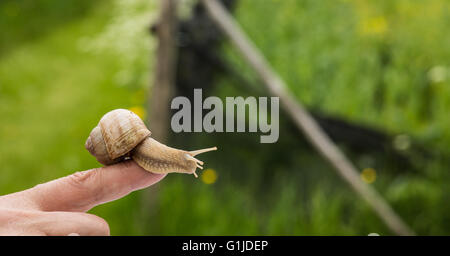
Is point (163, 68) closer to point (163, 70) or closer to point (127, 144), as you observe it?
point (163, 70)

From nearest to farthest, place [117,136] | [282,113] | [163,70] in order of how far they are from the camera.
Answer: [117,136]
[163,70]
[282,113]

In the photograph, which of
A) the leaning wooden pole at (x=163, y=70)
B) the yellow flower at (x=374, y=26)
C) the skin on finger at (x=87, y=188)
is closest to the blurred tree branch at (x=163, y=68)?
the leaning wooden pole at (x=163, y=70)

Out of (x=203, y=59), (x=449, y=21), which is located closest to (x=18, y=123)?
(x=203, y=59)

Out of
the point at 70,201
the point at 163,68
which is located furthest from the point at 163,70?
the point at 70,201

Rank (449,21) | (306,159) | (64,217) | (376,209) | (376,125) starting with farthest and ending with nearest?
(449,21), (376,125), (306,159), (376,209), (64,217)

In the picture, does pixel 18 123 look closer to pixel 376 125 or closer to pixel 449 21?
pixel 376 125

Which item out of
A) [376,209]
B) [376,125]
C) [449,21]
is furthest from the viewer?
[449,21]
